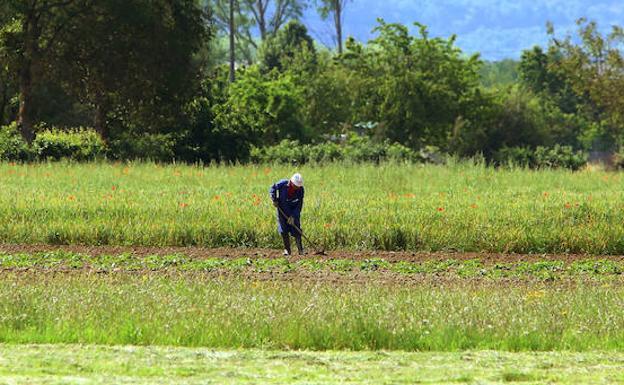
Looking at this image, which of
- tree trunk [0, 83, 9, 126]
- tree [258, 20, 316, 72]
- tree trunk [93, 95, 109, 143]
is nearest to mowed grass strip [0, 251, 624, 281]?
tree trunk [93, 95, 109, 143]

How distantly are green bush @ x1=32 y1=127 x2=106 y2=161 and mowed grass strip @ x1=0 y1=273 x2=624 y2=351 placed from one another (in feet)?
76.2

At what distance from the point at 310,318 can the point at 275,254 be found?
324 inches

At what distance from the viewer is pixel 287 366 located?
317 inches

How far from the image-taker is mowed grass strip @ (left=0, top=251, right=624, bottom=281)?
15359 millimetres

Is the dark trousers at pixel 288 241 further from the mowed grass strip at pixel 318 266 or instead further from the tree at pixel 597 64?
the tree at pixel 597 64

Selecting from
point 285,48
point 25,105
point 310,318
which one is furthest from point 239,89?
point 310,318

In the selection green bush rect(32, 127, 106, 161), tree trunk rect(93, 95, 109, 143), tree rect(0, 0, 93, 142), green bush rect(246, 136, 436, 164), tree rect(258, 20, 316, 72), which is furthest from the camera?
tree rect(258, 20, 316, 72)

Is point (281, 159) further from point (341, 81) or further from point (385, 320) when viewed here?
point (385, 320)

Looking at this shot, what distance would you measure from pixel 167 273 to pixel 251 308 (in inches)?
202

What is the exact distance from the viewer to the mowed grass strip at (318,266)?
15.4 meters

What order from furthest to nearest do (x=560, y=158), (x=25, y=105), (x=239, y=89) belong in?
(x=239, y=89) → (x=560, y=158) → (x=25, y=105)

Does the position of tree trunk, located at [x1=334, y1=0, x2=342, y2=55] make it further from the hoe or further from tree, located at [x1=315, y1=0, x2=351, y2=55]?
the hoe

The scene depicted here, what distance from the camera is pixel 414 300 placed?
35.0 ft

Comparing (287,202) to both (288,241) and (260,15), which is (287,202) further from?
(260,15)
